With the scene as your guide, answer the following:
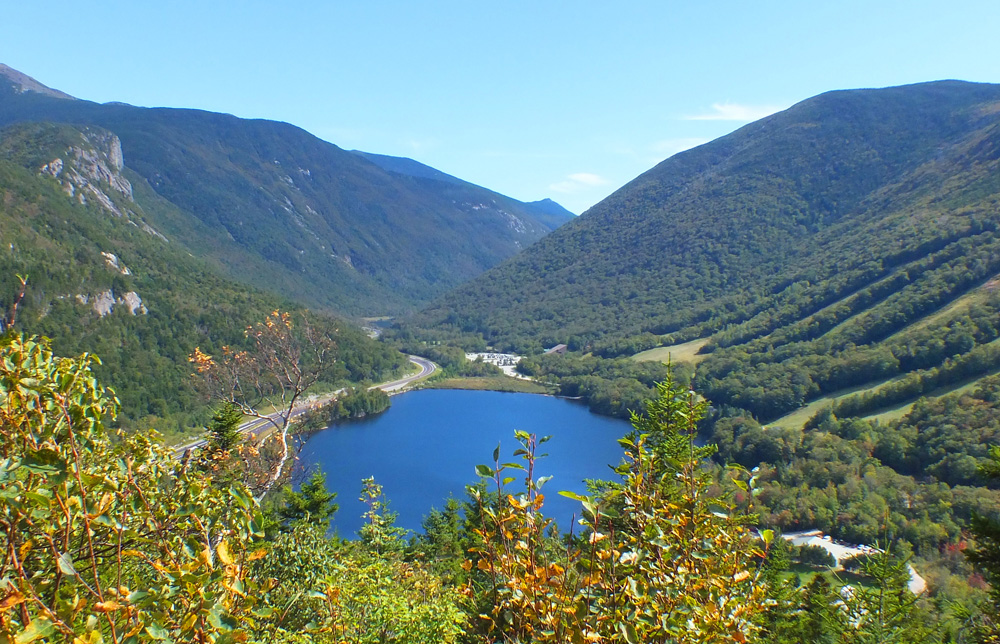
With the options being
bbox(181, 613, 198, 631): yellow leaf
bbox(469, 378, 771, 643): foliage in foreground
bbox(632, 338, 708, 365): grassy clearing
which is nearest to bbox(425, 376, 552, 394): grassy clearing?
bbox(632, 338, 708, 365): grassy clearing

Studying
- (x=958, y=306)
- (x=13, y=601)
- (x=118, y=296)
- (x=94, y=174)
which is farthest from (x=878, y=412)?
(x=94, y=174)

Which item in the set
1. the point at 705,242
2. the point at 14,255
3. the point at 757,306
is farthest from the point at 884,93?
the point at 14,255

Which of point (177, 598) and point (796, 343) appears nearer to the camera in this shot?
point (177, 598)

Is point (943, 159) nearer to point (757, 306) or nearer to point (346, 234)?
point (757, 306)

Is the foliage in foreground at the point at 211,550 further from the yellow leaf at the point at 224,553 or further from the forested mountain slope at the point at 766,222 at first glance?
the forested mountain slope at the point at 766,222

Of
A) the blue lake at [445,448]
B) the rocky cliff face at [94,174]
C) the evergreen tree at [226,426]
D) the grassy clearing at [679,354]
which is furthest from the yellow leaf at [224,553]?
the rocky cliff face at [94,174]
